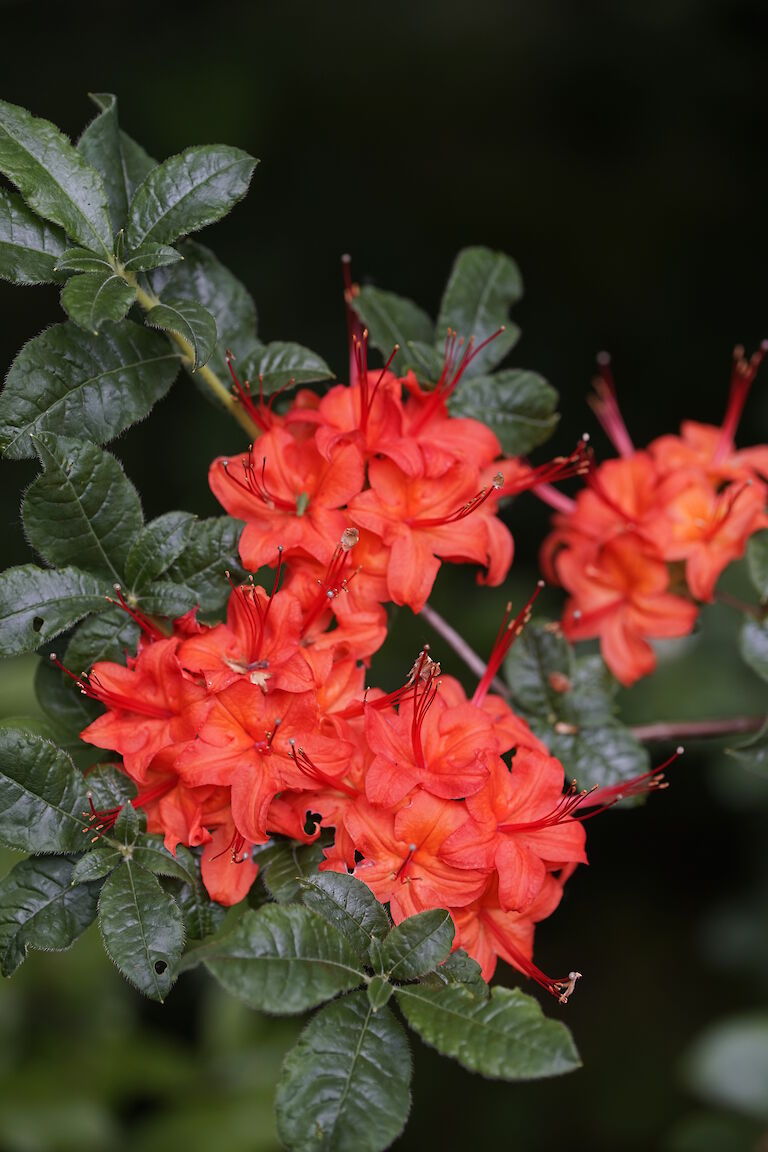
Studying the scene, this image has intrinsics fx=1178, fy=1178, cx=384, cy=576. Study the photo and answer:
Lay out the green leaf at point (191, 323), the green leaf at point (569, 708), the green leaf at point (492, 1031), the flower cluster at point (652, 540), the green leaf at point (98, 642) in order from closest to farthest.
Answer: the green leaf at point (492, 1031)
the green leaf at point (191, 323)
the green leaf at point (98, 642)
the green leaf at point (569, 708)
the flower cluster at point (652, 540)

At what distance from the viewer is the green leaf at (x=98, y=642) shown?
55.9 inches

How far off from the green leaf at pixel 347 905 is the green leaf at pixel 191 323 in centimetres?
57

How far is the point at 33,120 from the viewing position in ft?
4.49

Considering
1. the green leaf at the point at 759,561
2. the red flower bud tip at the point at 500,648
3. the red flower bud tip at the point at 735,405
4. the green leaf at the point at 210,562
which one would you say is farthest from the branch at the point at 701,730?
the green leaf at the point at 210,562

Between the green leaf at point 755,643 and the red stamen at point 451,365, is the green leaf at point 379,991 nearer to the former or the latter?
the red stamen at point 451,365

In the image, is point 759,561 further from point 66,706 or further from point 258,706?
point 66,706

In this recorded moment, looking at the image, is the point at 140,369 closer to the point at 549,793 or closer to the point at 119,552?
the point at 119,552

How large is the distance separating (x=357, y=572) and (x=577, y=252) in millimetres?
2687

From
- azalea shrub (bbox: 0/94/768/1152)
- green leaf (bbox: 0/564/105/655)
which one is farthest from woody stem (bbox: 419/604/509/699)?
green leaf (bbox: 0/564/105/655)

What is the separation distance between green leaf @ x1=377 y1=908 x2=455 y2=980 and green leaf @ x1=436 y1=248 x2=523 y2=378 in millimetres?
909

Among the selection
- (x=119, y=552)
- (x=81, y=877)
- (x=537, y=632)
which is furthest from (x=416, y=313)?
(x=81, y=877)

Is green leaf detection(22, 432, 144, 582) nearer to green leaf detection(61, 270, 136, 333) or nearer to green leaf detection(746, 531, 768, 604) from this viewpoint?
green leaf detection(61, 270, 136, 333)

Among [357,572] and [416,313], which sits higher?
[416,313]

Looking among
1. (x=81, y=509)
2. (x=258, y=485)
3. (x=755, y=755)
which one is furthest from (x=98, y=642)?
(x=755, y=755)
